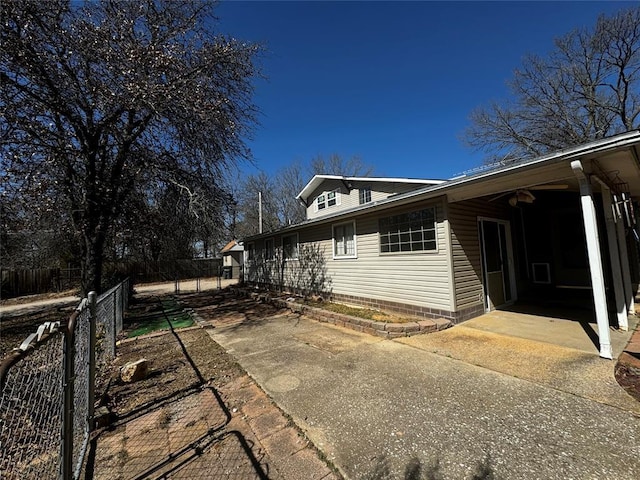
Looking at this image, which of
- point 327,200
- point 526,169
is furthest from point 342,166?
point 526,169

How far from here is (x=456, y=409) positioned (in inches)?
A: 113

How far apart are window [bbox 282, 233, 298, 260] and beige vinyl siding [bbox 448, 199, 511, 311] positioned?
669 cm

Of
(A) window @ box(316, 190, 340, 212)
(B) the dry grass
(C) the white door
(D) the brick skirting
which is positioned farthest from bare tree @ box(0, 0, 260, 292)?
(A) window @ box(316, 190, 340, 212)

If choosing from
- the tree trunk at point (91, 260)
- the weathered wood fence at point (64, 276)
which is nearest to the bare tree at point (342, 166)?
the weathered wood fence at point (64, 276)

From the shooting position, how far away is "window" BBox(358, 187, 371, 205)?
14.0 metres

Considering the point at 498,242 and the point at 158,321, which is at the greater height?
the point at 498,242

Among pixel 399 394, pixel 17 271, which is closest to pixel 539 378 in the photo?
pixel 399 394

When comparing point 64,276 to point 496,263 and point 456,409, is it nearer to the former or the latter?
point 456,409

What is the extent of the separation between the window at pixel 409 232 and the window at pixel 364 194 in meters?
6.68

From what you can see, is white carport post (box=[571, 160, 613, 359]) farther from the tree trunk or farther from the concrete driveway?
the tree trunk

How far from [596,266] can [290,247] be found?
377 inches

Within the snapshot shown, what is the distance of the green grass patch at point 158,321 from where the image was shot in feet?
23.9

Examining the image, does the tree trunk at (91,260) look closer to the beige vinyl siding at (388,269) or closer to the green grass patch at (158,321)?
the green grass patch at (158,321)

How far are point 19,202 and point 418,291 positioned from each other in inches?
380
